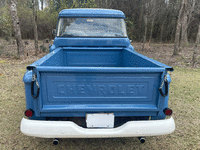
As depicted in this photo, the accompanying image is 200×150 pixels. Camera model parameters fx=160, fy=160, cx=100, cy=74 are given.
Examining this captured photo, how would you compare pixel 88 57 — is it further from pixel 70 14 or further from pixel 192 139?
pixel 192 139

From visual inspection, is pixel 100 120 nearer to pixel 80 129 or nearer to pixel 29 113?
pixel 80 129

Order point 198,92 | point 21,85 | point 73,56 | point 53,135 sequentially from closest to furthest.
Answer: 1. point 53,135
2. point 73,56
3. point 198,92
4. point 21,85

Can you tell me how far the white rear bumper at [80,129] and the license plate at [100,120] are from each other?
124 mm

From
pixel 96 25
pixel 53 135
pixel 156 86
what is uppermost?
pixel 96 25

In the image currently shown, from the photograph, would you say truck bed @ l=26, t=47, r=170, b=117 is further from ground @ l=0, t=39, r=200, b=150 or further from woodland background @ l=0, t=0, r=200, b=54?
woodland background @ l=0, t=0, r=200, b=54

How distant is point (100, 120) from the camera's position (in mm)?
2059

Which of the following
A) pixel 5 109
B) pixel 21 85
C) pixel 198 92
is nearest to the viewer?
pixel 5 109

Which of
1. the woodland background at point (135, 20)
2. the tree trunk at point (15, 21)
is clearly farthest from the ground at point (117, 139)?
the woodland background at point (135, 20)

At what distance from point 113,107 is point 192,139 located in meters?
1.78

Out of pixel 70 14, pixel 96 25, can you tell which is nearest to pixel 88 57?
pixel 96 25

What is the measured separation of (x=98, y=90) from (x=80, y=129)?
516 mm

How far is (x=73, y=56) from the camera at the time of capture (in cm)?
394

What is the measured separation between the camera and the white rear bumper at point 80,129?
187cm

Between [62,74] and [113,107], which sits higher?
[62,74]
